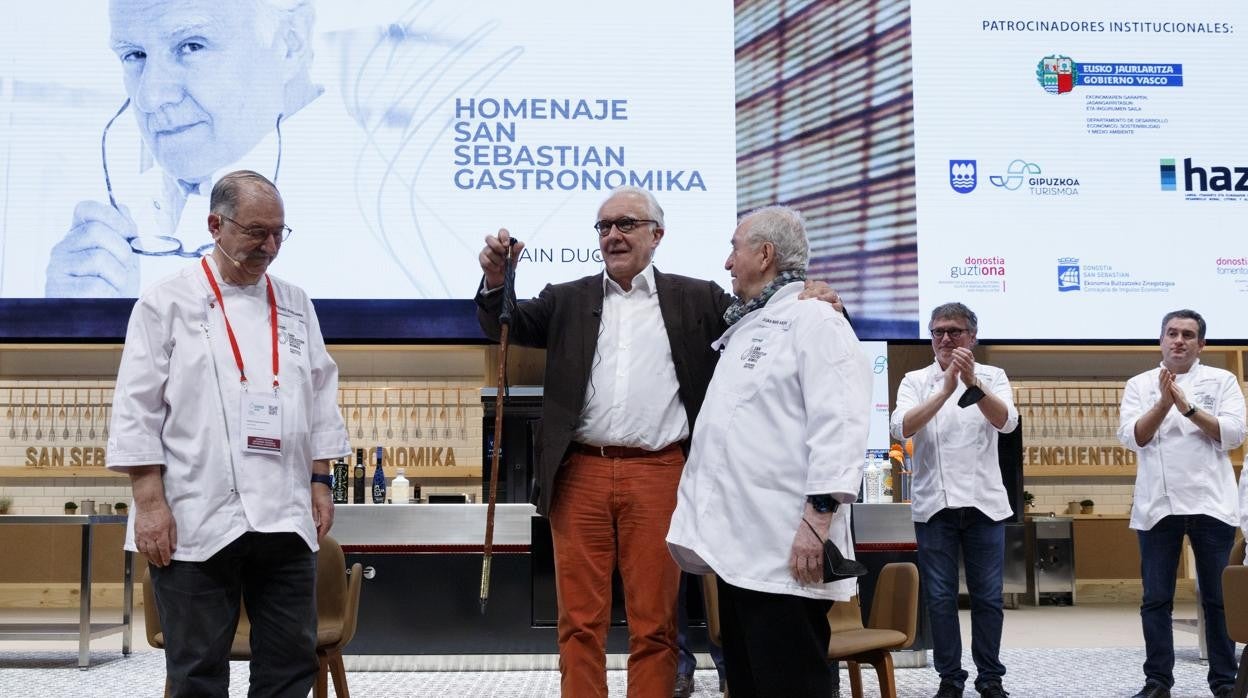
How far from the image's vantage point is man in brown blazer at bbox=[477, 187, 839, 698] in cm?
269

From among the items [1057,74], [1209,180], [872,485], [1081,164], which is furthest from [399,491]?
[1209,180]

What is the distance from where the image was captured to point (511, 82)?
6.71 meters

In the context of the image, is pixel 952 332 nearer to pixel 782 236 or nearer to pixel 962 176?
pixel 782 236

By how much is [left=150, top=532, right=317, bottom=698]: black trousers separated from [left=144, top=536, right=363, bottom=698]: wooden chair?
698 millimetres

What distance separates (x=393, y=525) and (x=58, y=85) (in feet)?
11.7

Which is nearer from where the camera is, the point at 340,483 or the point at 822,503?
the point at 822,503

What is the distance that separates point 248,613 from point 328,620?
1.20m

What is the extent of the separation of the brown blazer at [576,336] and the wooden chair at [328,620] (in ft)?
2.56

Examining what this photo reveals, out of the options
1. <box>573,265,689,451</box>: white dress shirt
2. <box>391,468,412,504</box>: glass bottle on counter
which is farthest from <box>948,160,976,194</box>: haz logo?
<box>573,265,689,451</box>: white dress shirt

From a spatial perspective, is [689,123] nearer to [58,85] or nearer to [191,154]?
[191,154]

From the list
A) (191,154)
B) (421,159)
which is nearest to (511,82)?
(421,159)

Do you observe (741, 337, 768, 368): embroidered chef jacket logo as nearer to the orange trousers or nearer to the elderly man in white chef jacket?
the elderly man in white chef jacket

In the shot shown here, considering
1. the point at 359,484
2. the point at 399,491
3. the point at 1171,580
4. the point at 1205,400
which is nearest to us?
the point at 1171,580

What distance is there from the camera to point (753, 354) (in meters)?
2.33
